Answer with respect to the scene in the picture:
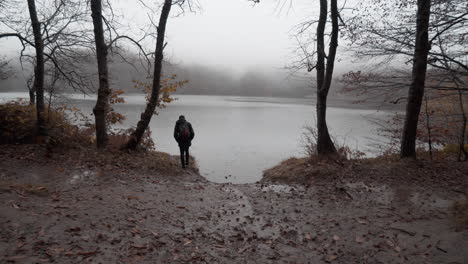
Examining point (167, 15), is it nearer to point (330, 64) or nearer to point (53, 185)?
point (330, 64)

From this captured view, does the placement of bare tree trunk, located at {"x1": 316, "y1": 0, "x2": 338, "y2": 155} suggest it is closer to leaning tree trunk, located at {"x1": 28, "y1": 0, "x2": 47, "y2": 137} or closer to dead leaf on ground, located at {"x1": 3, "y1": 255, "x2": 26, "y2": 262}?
dead leaf on ground, located at {"x1": 3, "y1": 255, "x2": 26, "y2": 262}

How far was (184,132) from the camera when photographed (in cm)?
1056

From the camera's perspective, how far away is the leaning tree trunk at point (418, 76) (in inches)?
321

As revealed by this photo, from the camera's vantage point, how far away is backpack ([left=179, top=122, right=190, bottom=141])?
34.7 ft

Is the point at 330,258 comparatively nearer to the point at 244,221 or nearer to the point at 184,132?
the point at 244,221

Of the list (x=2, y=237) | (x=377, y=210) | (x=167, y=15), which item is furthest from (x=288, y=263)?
(x=167, y=15)

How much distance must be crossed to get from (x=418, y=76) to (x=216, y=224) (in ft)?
25.8

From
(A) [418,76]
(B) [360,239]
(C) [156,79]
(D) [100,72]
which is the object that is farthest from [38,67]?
(A) [418,76]

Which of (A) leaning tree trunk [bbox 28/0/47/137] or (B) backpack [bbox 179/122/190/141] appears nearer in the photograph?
(A) leaning tree trunk [bbox 28/0/47/137]

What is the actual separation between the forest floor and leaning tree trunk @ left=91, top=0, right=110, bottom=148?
5.71ft

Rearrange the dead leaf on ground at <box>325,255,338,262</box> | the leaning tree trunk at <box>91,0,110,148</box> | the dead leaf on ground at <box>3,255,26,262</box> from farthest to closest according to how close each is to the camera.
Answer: the leaning tree trunk at <box>91,0,110,148</box> < the dead leaf on ground at <box>325,255,338,262</box> < the dead leaf on ground at <box>3,255,26,262</box>

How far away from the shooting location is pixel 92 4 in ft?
30.3

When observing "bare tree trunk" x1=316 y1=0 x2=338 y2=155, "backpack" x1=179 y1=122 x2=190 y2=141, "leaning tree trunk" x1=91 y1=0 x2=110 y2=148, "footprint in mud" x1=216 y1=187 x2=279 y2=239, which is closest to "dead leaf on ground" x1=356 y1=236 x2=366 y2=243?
"footprint in mud" x1=216 y1=187 x2=279 y2=239

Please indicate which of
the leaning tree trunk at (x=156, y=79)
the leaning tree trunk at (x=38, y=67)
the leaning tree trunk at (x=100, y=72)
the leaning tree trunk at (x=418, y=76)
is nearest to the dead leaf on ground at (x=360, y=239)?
the leaning tree trunk at (x=418, y=76)
